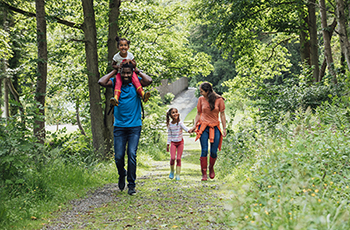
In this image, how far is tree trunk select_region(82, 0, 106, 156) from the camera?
33.3 feet

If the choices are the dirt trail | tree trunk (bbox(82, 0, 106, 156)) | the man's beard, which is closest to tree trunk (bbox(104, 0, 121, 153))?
tree trunk (bbox(82, 0, 106, 156))

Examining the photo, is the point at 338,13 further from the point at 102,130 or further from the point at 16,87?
the point at 16,87

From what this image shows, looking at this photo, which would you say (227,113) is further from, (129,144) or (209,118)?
(129,144)

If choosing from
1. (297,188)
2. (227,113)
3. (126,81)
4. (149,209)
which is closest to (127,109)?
(126,81)

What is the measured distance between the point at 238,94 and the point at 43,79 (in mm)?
12864

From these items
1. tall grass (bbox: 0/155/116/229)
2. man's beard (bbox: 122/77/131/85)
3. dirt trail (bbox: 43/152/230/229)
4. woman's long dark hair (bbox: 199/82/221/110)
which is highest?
man's beard (bbox: 122/77/131/85)

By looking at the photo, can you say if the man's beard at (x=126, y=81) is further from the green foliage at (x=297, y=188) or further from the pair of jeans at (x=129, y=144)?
the green foliage at (x=297, y=188)

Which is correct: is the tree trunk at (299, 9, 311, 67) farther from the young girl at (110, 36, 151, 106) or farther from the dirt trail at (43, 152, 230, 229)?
the young girl at (110, 36, 151, 106)

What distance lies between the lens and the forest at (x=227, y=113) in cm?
355

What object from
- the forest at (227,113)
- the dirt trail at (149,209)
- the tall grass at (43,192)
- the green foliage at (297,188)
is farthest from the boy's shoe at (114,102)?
the green foliage at (297,188)

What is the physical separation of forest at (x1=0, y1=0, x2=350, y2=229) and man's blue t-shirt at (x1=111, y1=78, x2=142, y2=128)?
1.37m

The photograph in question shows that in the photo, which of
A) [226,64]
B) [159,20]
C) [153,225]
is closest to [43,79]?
[153,225]

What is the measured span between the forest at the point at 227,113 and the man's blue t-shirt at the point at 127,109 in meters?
1.37

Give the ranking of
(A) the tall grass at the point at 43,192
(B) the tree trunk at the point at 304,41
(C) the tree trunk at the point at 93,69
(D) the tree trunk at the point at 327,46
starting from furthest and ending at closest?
(B) the tree trunk at the point at 304,41 → (C) the tree trunk at the point at 93,69 → (D) the tree trunk at the point at 327,46 → (A) the tall grass at the point at 43,192
